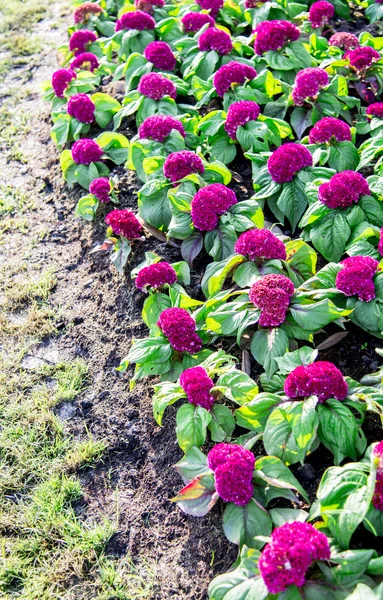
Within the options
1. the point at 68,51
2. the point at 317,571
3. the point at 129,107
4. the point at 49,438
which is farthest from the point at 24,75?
the point at 317,571

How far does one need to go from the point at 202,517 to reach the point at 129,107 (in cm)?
334

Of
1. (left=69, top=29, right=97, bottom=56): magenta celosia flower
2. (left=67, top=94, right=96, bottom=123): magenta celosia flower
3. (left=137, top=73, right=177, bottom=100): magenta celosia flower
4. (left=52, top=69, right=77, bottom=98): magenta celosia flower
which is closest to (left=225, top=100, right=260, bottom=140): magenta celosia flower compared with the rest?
(left=137, top=73, right=177, bottom=100): magenta celosia flower

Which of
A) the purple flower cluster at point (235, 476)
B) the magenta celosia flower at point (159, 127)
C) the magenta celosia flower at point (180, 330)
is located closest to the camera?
the purple flower cluster at point (235, 476)

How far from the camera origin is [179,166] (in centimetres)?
425

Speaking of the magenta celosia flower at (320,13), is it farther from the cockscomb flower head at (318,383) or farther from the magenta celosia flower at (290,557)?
the magenta celosia flower at (290,557)

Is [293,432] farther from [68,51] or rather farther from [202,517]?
[68,51]

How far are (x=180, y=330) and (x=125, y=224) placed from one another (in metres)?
1.13

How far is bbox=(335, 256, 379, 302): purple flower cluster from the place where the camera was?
3346 mm

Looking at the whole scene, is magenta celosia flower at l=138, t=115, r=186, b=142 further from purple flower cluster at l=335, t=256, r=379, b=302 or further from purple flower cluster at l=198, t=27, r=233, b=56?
purple flower cluster at l=335, t=256, r=379, b=302

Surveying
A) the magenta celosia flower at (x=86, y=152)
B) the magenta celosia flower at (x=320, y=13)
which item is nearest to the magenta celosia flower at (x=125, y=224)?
the magenta celosia flower at (x=86, y=152)

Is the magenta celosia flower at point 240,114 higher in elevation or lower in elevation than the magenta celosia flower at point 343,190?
higher

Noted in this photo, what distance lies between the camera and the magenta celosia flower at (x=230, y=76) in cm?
482

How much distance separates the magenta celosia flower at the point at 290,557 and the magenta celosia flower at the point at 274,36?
388cm

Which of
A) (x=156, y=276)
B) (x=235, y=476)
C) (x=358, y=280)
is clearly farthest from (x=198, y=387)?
(x=358, y=280)
